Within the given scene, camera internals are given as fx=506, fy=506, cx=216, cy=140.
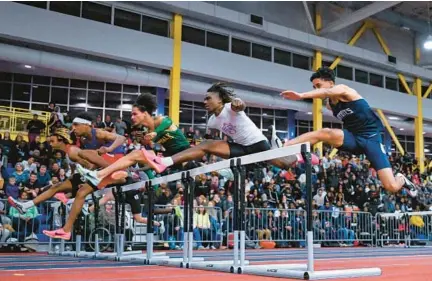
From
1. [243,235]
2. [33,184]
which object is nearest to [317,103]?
[33,184]

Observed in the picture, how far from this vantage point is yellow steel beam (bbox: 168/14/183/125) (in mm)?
20344

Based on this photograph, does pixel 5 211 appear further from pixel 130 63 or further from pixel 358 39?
pixel 358 39

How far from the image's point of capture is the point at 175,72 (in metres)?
20.7

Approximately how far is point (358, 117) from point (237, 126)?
155 cm

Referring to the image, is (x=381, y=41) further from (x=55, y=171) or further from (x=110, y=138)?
(x=110, y=138)

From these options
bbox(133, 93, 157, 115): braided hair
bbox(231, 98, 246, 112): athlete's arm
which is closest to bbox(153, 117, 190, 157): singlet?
bbox(133, 93, 157, 115): braided hair

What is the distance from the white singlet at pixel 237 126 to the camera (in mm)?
6553

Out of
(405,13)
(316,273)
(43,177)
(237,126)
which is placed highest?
(405,13)

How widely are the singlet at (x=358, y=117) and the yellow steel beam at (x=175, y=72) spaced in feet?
46.0

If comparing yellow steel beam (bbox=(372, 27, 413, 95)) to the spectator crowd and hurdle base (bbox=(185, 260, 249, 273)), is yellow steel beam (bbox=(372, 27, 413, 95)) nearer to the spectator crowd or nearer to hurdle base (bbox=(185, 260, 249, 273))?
the spectator crowd

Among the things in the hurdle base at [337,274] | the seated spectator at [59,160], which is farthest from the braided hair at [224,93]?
the seated spectator at [59,160]

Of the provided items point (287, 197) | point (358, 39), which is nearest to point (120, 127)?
point (287, 197)

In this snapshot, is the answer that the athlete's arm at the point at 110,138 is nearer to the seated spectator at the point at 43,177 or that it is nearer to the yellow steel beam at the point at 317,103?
the seated spectator at the point at 43,177

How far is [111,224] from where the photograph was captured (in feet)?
36.9
